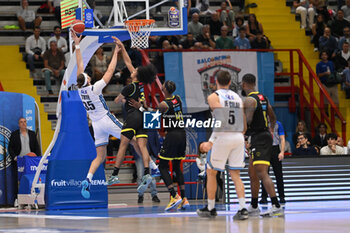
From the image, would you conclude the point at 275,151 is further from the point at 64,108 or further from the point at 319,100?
the point at 319,100

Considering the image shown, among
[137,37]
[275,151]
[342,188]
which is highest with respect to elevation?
[137,37]

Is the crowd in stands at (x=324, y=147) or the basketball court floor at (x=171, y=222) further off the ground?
the crowd in stands at (x=324, y=147)

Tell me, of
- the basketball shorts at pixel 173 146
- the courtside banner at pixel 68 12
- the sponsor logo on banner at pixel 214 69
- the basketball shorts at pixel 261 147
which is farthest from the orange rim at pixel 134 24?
the sponsor logo on banner at pixel 214 69

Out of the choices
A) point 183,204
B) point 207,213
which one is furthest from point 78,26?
point 207,213

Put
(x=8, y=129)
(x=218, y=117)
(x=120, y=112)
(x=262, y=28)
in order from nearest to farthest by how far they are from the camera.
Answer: (x=218, y=117), (x=8, y=129), (x=120, y=112), (x=262, y=28)

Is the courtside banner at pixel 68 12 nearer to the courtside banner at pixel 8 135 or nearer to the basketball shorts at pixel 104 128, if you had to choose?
the basketball shorts at pixel 104 128

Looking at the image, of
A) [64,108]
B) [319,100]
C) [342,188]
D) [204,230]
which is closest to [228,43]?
[319,100]

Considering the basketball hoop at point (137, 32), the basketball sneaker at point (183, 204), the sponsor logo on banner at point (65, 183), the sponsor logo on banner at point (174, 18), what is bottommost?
the basketball sneaker at point (183, 204)

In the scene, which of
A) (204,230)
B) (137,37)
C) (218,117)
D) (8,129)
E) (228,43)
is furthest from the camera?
(228,43)

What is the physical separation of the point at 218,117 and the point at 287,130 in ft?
36.3

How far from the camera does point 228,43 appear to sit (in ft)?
73.7

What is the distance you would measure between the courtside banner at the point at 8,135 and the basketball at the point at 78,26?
3086 millimetres

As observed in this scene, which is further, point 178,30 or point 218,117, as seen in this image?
point 178,30

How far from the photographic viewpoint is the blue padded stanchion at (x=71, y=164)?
1392 centimetres
